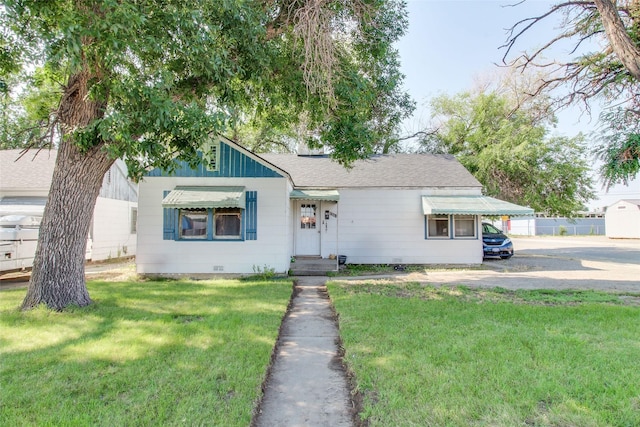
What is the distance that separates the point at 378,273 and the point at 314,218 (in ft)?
10.9

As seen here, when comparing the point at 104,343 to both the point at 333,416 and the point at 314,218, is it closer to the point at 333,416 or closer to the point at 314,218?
the point at 333,416

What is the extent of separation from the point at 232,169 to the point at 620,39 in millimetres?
9236

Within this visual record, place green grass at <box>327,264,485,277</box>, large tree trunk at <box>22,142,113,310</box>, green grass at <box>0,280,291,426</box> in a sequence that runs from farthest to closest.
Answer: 1. green grass at <box>327,264,485,277</box>
2. large tree trunk at <box>22,142,113,310</box>
3. green grass at <box>0,280,291,426</box>

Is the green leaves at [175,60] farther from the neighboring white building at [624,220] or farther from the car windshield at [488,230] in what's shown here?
the neighboring white building at [624,220]

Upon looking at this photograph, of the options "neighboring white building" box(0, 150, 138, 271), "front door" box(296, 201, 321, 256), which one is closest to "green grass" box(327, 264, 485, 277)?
"front door" box(296, 201, 321, 256)

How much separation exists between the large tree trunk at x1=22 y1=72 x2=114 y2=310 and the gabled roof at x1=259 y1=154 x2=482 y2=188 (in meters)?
8.11

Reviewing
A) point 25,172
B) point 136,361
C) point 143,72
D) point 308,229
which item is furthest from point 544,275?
point 25,172

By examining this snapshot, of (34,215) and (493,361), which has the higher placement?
(34,215)

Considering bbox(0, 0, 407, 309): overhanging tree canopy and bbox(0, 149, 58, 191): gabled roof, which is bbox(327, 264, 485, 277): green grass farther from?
bbox(0, 149, 58, 191): gabled roof

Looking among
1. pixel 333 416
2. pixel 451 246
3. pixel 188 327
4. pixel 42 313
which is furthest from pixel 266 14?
pixel 451 246

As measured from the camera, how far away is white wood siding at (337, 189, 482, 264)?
1336cm

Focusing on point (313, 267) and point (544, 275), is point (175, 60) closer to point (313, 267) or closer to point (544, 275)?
point (313, 267)

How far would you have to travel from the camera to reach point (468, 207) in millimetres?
12508

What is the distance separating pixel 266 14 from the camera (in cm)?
746
